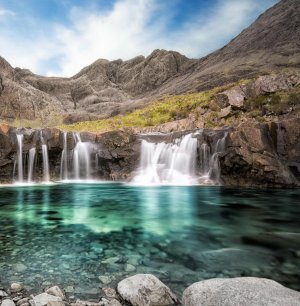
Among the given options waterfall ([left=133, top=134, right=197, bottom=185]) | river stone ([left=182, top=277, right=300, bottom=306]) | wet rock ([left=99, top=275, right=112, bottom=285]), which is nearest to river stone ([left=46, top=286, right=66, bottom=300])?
wet rock ([left=99, top=275, right=112, bottom=285])

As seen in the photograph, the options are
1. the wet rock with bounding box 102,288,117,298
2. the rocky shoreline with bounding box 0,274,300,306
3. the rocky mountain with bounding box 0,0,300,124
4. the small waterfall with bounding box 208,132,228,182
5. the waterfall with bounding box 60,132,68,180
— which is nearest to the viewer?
the rocky shoreline with bounding box 0,274,300,306

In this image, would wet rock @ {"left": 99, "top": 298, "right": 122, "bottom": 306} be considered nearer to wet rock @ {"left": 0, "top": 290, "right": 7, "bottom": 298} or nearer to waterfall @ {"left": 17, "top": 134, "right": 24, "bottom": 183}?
wet rock @ {"left": 0, "top": 290, "right": 7, "bottom": 298}

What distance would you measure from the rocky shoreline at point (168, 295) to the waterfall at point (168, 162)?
2092cm

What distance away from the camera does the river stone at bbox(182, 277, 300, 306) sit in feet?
12.2

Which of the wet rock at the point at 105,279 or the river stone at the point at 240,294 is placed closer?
the river stone at the point at 240,294

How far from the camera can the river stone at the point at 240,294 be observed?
3.71 meters

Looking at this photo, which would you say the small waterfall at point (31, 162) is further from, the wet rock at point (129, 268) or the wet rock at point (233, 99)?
the wet rock at point (129, 268)

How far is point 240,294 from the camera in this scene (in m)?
3.89

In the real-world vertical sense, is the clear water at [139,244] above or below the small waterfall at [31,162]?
below

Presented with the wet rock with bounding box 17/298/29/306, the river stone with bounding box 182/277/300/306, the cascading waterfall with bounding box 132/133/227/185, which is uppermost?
the cascading waterfall with bounding box 132/133/227/185

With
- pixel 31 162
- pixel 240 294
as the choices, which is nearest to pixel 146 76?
pixel 31 162

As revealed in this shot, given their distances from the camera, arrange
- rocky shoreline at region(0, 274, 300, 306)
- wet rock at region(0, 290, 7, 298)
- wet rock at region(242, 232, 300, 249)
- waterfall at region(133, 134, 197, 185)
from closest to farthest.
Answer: rocky shoreline at region(0, 274, 300, 306), wet rock at region(0, 290, 7, 298), wet rock at region(242, 232, 300, 249), waterfall at region(133, 134, 197, 185)

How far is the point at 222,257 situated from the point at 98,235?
363cm

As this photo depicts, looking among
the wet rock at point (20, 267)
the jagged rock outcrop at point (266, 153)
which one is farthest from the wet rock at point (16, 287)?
the jagged rock outcrop at point (266, 153)
